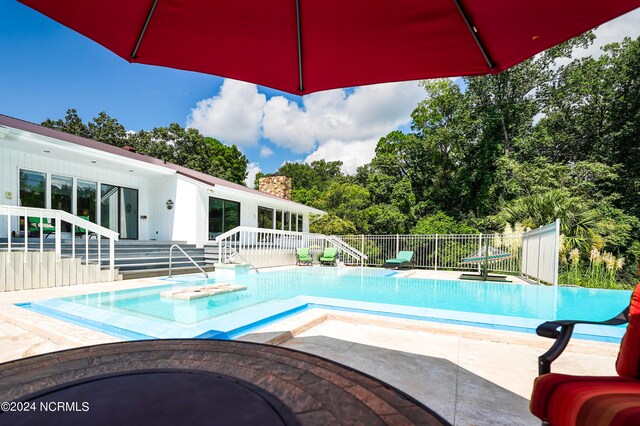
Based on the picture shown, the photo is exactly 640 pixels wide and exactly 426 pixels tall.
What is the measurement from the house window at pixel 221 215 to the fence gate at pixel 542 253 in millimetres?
11638

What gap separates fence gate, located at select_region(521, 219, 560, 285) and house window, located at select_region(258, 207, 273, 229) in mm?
11735

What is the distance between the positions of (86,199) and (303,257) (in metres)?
8.07

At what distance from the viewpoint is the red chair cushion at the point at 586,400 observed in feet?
4.05

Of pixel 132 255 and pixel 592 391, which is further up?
pixel 592 391

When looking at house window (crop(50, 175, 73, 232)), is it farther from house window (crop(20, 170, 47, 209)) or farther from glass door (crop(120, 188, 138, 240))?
glass door (crop(120, 188, 138, 240))

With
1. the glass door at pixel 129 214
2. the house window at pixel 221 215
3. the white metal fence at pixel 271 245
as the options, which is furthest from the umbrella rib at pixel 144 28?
the house window at pixel 221 215

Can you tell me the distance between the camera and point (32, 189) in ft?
30.0

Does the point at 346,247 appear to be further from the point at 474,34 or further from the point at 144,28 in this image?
the point at 144,28

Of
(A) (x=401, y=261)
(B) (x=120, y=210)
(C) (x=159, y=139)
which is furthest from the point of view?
(C) (x=159, y=139)

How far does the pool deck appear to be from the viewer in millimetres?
2303

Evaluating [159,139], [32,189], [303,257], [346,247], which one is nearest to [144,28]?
[32,189]

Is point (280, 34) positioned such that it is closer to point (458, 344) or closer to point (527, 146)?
point (458, 344)

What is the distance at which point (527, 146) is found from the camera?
20.0 metres

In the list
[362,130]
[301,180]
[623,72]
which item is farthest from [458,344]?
[301,180]
